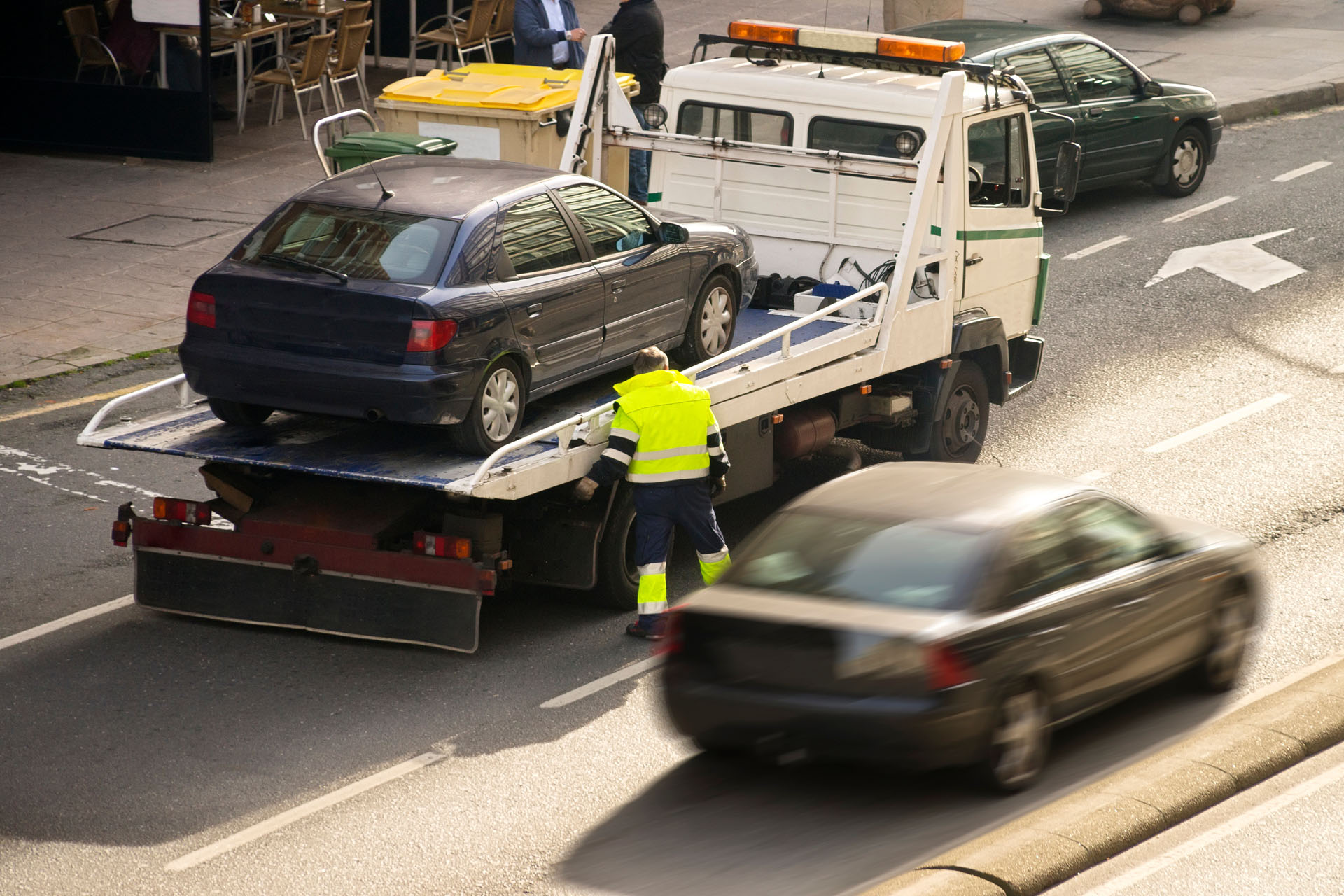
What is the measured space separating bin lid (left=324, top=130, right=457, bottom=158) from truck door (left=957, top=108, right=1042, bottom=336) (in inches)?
150

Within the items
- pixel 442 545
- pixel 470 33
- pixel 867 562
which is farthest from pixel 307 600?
pixel 470 33

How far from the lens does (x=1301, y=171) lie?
66.5 feet

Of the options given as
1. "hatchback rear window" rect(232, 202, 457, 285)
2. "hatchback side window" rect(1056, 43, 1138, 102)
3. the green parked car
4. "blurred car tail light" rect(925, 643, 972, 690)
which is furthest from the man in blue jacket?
"blurred car tail light" rect(925, 643, 972, 690)

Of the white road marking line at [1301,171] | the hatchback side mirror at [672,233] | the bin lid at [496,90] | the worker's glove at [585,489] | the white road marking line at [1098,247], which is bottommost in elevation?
the white road marking line at [1098,247]

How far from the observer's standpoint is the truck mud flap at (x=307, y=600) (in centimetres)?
937

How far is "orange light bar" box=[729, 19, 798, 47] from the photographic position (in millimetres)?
12702

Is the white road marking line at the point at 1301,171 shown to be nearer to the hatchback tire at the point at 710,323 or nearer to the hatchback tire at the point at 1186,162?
the hatchback tire at the point at 1186,162

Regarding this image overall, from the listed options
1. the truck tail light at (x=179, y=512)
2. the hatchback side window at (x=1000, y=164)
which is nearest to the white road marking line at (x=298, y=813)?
the truck tail light at (x=179, y=512)

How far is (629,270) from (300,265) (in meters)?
1.99

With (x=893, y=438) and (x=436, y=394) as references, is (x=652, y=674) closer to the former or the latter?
(x=436, y=394)

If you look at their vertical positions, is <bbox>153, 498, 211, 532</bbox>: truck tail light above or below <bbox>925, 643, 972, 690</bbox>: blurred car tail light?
below

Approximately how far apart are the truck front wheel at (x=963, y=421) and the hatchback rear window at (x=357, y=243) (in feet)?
13.8

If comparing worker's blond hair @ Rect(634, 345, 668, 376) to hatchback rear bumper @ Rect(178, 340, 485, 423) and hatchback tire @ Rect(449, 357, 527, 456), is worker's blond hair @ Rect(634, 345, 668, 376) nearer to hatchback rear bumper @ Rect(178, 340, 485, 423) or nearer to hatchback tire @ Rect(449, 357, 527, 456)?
hatchback tire @ Rect(449, 357, 527, 456)

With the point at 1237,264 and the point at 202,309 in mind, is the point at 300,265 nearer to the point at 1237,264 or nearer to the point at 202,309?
the point at 202,309
